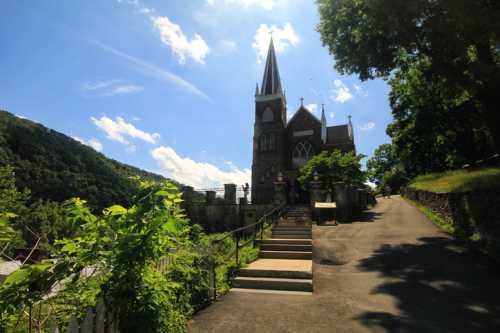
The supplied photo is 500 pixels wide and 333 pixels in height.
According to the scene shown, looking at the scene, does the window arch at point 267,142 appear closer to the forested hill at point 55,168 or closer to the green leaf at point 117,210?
the forested hill at point 55,168

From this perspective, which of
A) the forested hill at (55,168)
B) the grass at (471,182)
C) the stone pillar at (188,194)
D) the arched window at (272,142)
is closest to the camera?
the grass at (471,182)

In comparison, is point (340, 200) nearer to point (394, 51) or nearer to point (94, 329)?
point (394, 51)

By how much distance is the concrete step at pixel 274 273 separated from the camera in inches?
316

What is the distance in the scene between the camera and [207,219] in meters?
26.2

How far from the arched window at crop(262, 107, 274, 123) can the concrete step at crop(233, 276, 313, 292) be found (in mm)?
33004

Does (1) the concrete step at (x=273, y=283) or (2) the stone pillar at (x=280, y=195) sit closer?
(1) the concrete step at (x=273, y=283)

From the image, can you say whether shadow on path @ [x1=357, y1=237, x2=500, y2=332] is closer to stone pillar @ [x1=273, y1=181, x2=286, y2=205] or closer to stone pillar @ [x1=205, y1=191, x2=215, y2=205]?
stone pillar @ [x1=273, y1=181, x2=286, y2=205]

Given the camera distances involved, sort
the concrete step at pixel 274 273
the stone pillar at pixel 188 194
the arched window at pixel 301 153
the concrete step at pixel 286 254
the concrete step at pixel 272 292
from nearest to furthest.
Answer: the concrete step at pixel 272 292
the concrete step at pixel 274 273
the concrete step at pixel 286 254
the stone pillar at pixel 188 194
the arched window at pixel 301 153

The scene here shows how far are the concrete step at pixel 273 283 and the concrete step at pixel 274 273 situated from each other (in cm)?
19

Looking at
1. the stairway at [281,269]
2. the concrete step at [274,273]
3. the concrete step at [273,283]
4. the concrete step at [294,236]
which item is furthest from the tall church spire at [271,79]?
the concrete step at [273,283]

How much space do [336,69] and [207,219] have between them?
57.7ft

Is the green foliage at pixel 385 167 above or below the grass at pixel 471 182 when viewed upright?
above

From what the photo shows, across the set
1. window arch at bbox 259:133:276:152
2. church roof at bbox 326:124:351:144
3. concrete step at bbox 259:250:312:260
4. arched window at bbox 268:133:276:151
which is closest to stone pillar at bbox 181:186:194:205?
window arch at bbox 259:133:276:152

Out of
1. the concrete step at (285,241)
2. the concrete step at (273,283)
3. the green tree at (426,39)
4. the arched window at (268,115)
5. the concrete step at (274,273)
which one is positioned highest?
the arched window at (268,115)
